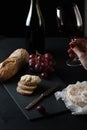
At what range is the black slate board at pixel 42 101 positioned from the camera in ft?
3.01

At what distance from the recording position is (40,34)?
1403 mm

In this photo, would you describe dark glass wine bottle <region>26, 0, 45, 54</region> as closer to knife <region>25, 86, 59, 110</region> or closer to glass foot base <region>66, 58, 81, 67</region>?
glass foot base <region>66, 58, 81, 67</region>

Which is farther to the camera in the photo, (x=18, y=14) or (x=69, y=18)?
(x=18, y=14)

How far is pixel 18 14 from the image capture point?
232cm

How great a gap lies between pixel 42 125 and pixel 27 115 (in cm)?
6

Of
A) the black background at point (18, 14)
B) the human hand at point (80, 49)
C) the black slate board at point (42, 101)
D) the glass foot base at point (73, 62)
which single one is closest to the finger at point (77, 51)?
the human hand at point (80, 49)

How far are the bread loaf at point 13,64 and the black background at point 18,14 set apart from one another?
42.4 inches

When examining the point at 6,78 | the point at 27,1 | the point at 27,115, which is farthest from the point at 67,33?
the point at 27,1

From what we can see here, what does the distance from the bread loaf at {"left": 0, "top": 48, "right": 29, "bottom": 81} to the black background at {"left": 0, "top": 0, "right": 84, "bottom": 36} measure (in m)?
1.08

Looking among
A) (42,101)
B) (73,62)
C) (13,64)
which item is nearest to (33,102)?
(42,101)

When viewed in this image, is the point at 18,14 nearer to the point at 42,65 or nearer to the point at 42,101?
the point at 42,65

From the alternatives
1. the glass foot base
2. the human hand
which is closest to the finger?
the human hand

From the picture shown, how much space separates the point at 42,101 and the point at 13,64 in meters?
0.24

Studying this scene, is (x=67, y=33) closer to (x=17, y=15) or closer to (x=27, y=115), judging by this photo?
(x=27, y=115)
